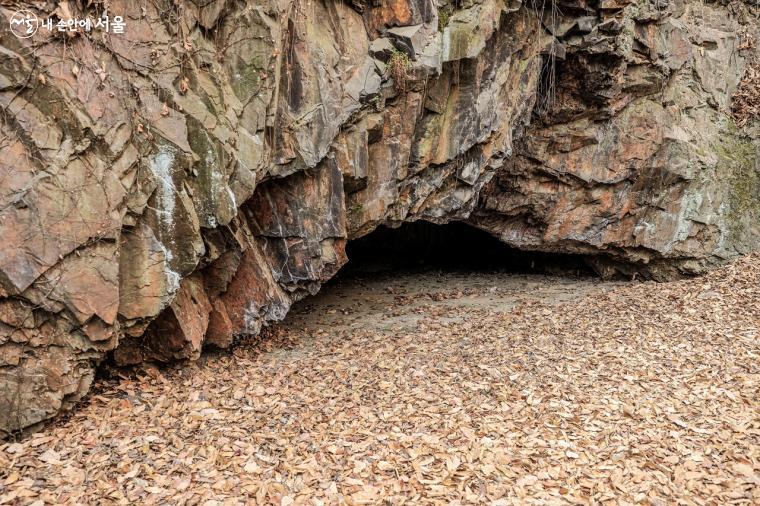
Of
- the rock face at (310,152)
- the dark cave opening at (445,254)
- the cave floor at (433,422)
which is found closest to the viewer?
the cave floor at (433,422)

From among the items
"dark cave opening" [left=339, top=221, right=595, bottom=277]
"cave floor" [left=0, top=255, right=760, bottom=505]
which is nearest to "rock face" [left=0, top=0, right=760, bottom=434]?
"cave floor" [left=0, top=255, right=760, bottom=505]

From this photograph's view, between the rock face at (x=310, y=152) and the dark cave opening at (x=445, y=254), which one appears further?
the dark cave opening at (x=445, y=254)

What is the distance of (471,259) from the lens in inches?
556

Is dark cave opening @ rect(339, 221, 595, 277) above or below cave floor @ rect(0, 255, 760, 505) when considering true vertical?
below

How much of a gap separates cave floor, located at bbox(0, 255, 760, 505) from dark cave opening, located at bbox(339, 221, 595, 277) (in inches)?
172

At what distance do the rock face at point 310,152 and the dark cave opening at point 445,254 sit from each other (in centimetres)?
116

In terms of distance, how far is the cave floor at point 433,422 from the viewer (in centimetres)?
417

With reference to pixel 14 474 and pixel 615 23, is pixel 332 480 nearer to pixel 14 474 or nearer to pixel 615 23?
pixel 14 474

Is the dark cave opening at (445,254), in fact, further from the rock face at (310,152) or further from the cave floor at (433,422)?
the cave floor at (433,422)

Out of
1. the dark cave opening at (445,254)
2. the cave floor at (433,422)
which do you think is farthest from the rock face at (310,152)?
the dark cave opening at (445,254)

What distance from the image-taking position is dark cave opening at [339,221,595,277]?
484 inches

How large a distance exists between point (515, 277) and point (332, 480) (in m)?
8.48

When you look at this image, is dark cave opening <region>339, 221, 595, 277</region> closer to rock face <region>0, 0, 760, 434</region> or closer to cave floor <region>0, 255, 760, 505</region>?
rock face <region>0, 0, 760, 434</region>

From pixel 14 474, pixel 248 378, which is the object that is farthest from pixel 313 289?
pixel 14 474
